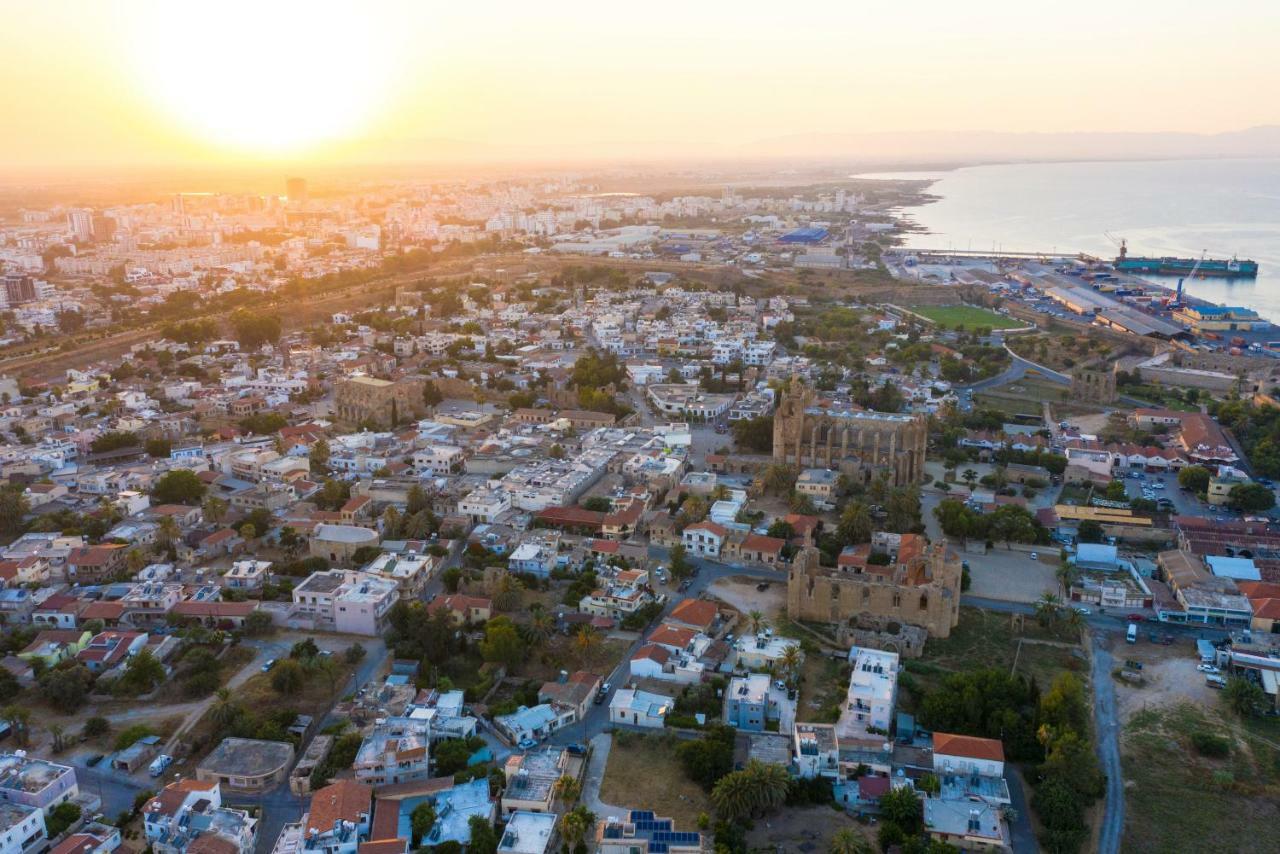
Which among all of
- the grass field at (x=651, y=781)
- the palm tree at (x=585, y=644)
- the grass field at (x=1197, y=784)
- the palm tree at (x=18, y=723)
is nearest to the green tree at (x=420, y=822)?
the grass field at (x=651, y=781)

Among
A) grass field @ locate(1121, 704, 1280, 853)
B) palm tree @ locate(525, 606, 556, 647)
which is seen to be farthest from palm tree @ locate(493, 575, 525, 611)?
grass field @ locate(1121, 704, 1280, 853)

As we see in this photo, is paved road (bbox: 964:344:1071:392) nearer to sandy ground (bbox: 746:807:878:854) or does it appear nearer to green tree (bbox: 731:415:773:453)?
green tree (bbox: 731:415:773:453)

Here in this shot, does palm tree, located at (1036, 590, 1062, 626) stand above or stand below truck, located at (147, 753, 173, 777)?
above

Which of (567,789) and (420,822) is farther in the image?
(567,789)

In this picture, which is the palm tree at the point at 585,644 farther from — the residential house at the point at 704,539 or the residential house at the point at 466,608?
the residential house at the point at 704,539

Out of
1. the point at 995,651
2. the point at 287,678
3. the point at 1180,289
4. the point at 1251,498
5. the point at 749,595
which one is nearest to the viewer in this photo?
the point at 287,678

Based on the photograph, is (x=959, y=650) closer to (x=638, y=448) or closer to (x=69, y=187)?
(x=638, y=448)

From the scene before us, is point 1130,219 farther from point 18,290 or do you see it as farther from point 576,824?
point 576,824

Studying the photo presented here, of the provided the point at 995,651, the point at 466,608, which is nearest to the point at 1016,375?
the point at 995,651
